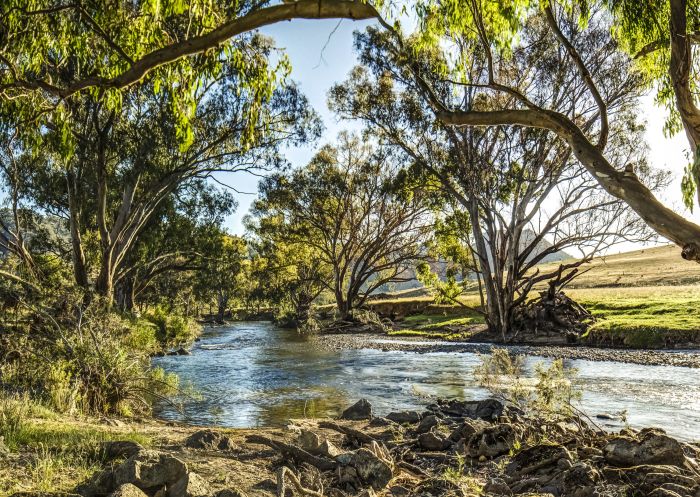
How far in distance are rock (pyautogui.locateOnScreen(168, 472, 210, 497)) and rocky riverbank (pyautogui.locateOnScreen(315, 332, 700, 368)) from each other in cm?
1117

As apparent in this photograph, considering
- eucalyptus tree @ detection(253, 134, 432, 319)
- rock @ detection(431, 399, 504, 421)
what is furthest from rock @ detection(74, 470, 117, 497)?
eucalyptus tree @ detection(253, 134, 432, 319)

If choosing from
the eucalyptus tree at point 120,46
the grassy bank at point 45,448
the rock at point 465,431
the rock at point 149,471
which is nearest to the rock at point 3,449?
the grassy bank at point 45,448

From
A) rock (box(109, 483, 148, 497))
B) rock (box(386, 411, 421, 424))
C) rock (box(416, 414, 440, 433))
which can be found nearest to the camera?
rock (box(109, 483, 148, 497))

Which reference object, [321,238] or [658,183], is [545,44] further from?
[321,238]

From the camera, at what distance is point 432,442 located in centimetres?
596

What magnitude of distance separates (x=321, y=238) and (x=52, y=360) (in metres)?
33.8

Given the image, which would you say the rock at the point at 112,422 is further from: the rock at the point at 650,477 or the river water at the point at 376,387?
the rock at the point at 650,477

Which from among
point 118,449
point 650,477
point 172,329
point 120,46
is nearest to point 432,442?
point 650,477

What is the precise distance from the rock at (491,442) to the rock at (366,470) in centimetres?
141

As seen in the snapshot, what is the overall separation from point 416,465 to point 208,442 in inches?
83.8

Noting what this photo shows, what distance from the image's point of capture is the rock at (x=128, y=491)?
307 centimetres

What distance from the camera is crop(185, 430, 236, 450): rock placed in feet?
17.7

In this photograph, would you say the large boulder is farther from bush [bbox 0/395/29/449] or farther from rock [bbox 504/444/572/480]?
bush [bbox 0/395/29/449]

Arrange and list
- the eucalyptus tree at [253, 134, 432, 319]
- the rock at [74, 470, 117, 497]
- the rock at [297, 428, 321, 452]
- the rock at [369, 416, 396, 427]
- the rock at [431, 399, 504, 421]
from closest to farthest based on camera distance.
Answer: the rock at [74, 470, 117, 497] < the rock at [297, 428, 321, 452] < the rock at [369, 416, 396, 427] < the rock at [431, 399, 504, 421] < the eucalyptus tree at [253, 134, 432, 319]
